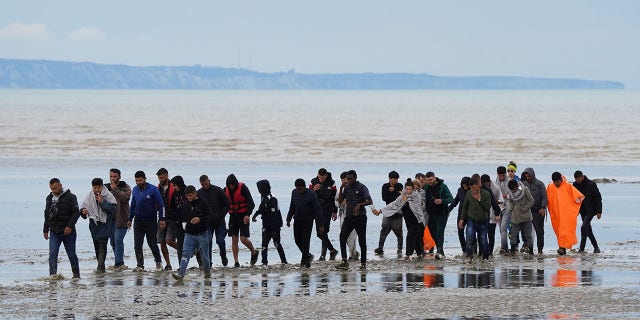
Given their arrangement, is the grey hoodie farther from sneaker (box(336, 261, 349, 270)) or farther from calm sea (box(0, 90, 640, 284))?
sneaker (box(336, 261, 349, 270))

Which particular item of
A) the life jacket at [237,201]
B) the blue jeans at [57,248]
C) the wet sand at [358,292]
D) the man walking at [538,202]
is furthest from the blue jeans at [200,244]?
the man walking at [538,202]

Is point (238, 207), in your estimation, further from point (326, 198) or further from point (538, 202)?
point (538, 202)

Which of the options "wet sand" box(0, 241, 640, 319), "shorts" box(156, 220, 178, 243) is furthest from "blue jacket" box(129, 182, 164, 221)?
"wet sand" box(0, 241, 640, 319)

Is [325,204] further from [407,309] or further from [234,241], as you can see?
[407,309]

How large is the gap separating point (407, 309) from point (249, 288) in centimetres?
262

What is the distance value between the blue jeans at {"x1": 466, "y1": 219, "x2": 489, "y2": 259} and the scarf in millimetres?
5441

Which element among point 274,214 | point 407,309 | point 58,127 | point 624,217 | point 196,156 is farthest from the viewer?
point 58,127

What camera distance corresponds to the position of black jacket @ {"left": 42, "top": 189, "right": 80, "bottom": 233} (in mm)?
15891

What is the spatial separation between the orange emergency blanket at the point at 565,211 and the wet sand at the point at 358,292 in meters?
1.51

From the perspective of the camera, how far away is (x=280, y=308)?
13062 millimetres

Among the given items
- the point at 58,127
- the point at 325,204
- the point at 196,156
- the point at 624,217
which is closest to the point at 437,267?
the point at 325,204

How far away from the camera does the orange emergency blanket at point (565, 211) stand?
63.5ft

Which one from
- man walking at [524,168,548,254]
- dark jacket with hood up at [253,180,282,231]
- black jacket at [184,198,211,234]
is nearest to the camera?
black jacket at [184,198,211,234]

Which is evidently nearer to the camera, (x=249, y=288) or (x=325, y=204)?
(x=249, y=288)
